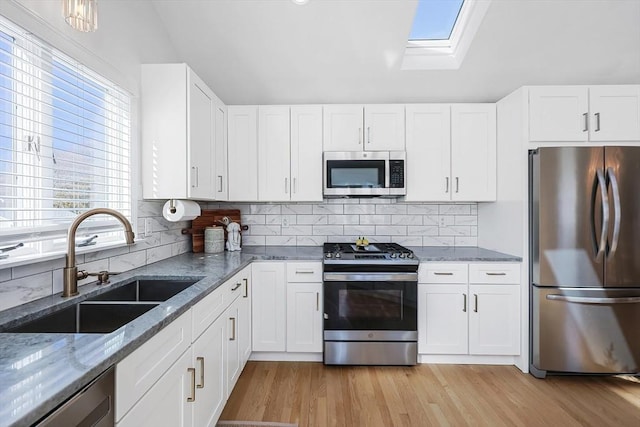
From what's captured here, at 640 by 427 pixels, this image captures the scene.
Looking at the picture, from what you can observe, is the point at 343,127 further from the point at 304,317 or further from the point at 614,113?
the point at 614,113

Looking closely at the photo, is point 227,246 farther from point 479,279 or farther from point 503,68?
point 503,68

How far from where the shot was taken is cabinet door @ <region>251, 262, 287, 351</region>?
2.62 metres

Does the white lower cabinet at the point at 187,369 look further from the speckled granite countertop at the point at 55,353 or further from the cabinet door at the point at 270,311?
the cabinet door at the point at 270,311

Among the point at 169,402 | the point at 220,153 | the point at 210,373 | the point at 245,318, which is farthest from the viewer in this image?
the point at 220,153

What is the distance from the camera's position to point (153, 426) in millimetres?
1102

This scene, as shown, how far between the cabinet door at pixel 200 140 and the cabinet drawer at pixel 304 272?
898mm

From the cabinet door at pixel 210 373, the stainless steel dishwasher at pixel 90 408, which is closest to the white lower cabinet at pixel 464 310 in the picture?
the cabinet door at pixel 210 373

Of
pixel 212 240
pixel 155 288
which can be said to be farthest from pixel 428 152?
pixel 155 288

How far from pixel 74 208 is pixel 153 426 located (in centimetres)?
119

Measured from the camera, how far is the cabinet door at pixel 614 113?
2.45 metres

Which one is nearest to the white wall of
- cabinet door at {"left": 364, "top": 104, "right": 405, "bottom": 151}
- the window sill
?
the window sill

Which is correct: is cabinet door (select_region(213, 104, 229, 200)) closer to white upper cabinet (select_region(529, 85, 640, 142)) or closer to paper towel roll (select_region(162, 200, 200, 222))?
paper towel roll (select_region(162, 200, 200, 222))

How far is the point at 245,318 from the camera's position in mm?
2449

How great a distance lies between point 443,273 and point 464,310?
35cm
